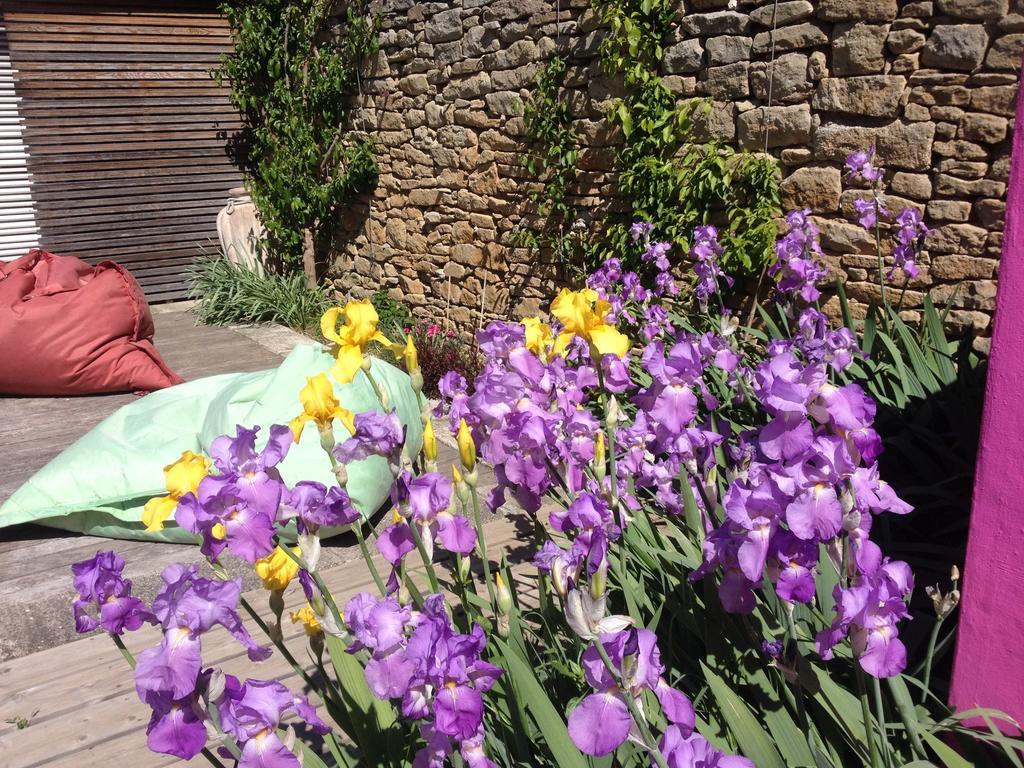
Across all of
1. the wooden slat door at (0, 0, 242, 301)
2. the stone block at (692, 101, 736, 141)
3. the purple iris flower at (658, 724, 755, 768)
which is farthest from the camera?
the wooden slat door at (0, 0, 242, 301)

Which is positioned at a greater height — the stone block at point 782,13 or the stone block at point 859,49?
the stone block at point 782,13

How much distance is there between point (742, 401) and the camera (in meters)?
2.56

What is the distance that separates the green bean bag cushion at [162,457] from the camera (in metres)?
2.87

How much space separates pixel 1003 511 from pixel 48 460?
3718mm

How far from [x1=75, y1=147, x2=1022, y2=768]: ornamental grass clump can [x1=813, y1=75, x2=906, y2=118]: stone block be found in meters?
1.82

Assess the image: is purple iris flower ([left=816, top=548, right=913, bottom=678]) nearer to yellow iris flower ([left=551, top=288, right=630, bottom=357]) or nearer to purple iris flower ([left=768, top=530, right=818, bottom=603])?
purple iris flower ([left=768, top=530, right=818, bottom=603])

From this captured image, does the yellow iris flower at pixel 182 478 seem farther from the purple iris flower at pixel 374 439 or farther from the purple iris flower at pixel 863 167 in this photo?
the purple iris flower at pixel 863 167

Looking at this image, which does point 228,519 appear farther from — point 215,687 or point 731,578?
point 731,578

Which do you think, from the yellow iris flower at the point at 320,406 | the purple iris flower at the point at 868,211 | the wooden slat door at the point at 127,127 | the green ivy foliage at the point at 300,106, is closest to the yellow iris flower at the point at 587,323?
the yellow iris flower at the point at 320,406

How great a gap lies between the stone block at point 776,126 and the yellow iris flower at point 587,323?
2533 millimetres

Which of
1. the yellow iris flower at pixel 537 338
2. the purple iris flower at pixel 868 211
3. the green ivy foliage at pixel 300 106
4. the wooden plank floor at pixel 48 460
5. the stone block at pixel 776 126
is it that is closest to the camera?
the yellow iris flower at pixel 537 338

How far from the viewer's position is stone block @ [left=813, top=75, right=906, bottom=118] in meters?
3.22

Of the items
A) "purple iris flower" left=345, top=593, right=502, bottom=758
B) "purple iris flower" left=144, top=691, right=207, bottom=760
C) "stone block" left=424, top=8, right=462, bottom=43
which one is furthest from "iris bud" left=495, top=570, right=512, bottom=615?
"stone block" left=424, top=8, right=462, bottom=43

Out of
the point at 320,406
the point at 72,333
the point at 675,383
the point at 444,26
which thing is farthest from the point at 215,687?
the point at 444,26
